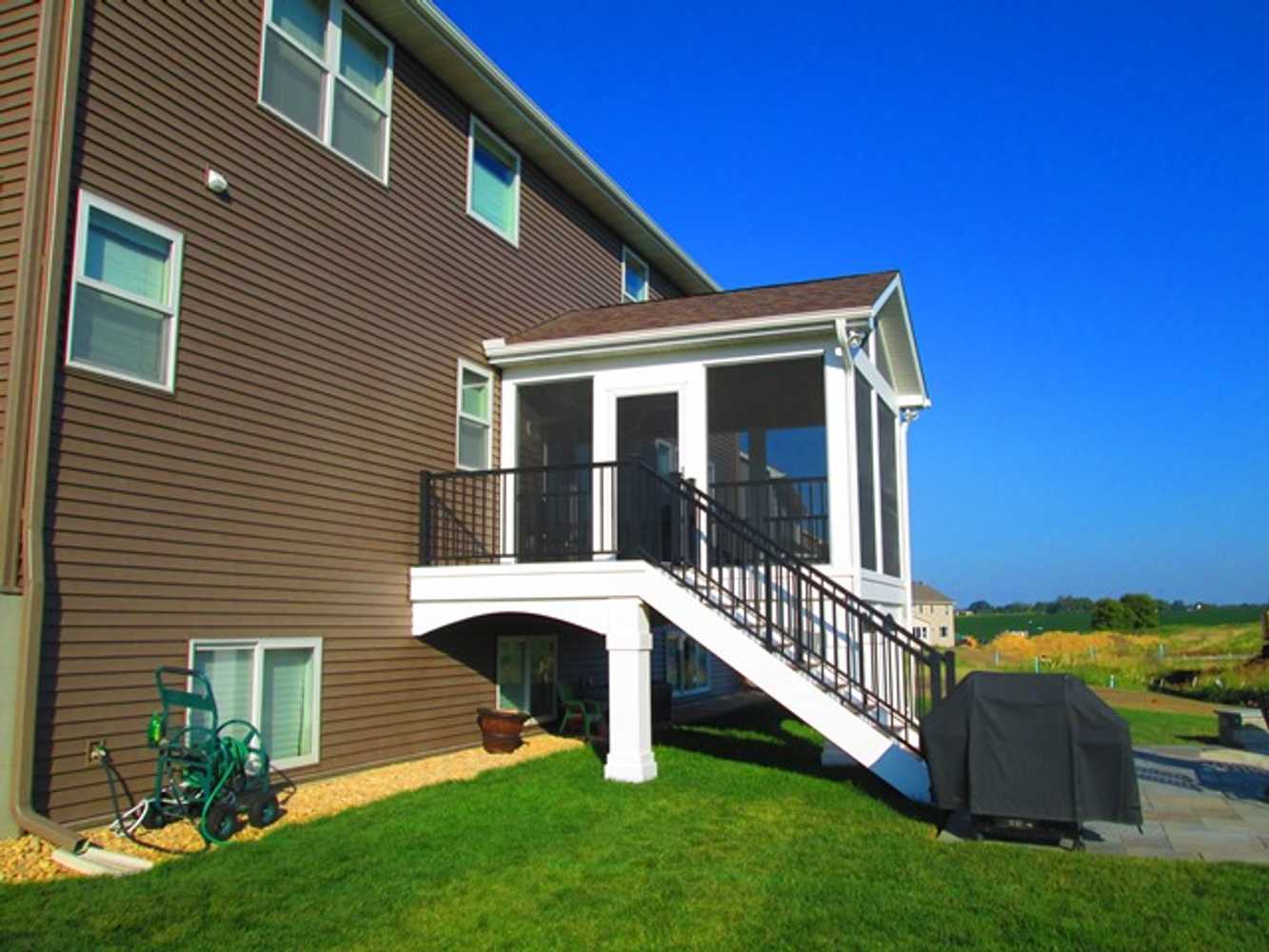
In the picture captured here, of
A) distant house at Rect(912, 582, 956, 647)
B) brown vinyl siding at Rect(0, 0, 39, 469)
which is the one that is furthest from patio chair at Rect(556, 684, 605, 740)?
distant house at Rect(912, 582, 956, 647)

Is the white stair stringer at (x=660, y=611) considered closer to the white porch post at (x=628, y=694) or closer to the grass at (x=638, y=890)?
the white porch post at (x=628, y=694)

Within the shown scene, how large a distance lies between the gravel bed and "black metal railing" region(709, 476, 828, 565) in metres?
2.94

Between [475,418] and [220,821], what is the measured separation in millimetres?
5261

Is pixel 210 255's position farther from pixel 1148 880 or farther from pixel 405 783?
pixel 1148 880

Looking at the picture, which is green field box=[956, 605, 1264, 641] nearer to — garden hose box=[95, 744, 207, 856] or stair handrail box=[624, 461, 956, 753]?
stair handrail box=[624, 461, 956, 753]

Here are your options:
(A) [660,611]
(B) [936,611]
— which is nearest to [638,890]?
(A) [660,611]

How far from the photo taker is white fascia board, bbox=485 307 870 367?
9203 millimetres

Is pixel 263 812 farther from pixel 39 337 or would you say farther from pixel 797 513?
pixel 797 513

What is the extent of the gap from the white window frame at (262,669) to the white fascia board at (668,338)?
371cm

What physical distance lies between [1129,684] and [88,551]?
942 inches

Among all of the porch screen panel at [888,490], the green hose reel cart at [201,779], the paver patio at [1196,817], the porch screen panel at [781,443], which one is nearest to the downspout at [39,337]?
the green hose reel cart at [201,779]

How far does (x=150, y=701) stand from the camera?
22.2 ft

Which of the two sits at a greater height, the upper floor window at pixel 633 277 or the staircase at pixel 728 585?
the upper floor window at pixel 633 277

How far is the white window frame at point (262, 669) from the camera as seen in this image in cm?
736
